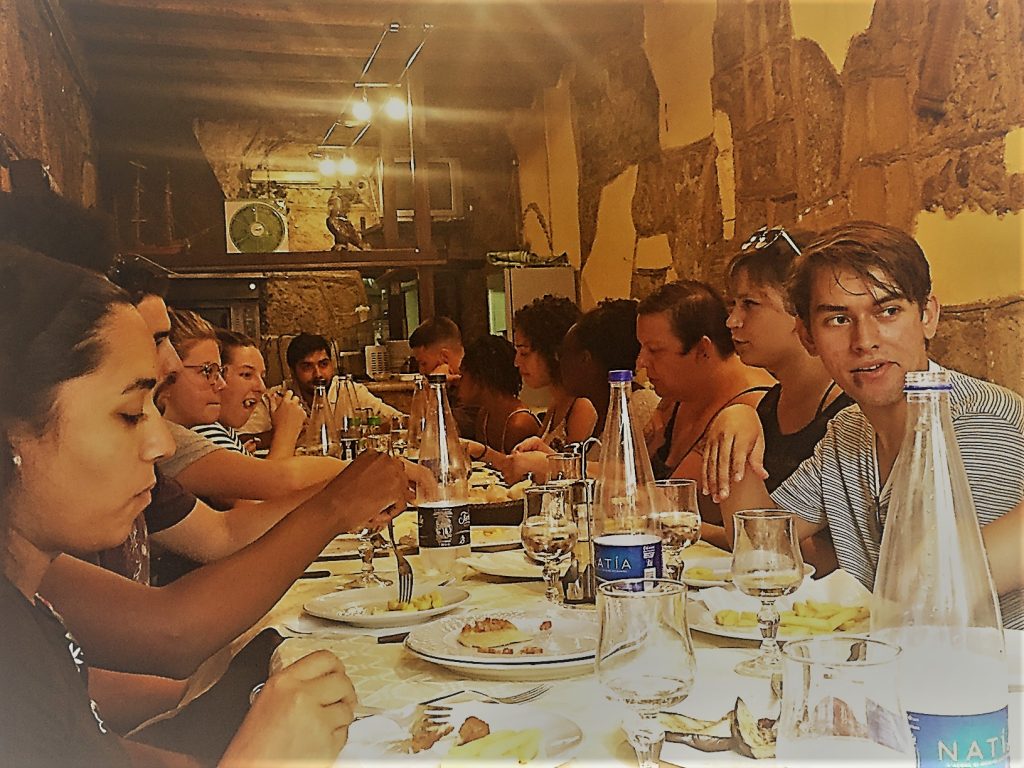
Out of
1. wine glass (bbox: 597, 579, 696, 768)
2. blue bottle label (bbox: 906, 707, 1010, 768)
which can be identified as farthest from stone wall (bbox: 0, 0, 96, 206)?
blue bottle label (bbox: 906, 707, 1010, 768)

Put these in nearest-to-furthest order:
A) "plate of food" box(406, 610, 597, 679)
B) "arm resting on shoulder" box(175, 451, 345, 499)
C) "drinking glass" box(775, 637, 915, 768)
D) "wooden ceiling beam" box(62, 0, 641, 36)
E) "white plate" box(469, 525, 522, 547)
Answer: "drinking glass" box(775, 637, 915, 768) < "plate of food" box(406, 610, 597, 679) < "wooden ceiling beam" box(62, 0, 641, 36) < "arm resting on shoulder" box(175, 451, 345, 499) < "white plate" box(469, 525, 522, 547)

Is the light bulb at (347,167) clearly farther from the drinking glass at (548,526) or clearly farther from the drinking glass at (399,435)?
the drinking glass at (548,526)

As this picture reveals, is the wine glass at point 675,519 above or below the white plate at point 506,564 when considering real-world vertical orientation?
above

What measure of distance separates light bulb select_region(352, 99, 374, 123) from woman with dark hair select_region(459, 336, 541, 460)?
368 mm

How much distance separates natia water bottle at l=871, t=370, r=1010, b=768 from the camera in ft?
2.46

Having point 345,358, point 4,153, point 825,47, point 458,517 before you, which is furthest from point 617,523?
point 4,153

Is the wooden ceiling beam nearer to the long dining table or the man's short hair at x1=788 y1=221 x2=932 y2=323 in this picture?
the man's short hair at x1=788 y1=221 x2=932 y2=323

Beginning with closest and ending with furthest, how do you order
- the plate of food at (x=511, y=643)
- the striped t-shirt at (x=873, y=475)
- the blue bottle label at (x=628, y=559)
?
1. the plate of food at (x=511, y=643)
2. the blue bottle label at (x=628, y=559)
3. the striped t-shirt at (x=873, y=475)

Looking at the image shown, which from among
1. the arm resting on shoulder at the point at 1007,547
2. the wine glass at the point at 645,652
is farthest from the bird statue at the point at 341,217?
the arm resting on shoulder at the point at 1007,547

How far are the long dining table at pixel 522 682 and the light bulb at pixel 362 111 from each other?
68 cm

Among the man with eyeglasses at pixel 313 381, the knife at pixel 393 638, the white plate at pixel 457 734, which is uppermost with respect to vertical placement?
the man with eyeglasses at pixel 313 381

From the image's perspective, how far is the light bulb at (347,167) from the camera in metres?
1.35

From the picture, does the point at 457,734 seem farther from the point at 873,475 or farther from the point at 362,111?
the point at 362,111

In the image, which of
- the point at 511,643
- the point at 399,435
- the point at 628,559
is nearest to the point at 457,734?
the point at 511,643
